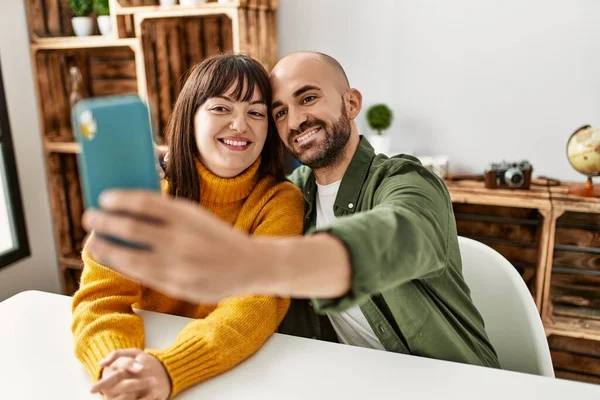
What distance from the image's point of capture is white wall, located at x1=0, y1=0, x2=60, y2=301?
2.37 metres

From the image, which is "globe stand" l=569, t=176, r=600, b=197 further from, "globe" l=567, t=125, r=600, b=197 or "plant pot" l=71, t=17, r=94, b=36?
"plant pot" l=71, t=17, r=94, b=36

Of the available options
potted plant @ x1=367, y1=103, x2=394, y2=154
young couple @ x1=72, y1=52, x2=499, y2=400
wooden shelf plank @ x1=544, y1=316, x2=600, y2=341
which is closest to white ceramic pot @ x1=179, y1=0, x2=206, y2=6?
potted plant @ x1=367, y1=103, x2=394, y2=154

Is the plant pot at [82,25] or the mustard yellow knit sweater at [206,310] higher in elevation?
the plant pot at [82,25]

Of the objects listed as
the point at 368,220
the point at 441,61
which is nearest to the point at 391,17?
the point at 441,61

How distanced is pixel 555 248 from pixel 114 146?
1799mm

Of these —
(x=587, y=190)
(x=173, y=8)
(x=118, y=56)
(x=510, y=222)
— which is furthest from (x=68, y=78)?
(x=587, y=190)

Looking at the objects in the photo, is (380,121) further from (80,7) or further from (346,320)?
(80,7)

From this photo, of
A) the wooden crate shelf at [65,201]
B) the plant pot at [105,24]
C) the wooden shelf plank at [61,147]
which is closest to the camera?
the plant pot at [105,24]

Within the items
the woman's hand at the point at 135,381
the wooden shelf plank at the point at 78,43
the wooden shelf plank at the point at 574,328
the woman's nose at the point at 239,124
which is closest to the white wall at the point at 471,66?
the wooden shelf plank at the point at 574,328

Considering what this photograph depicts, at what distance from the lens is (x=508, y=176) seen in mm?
1935

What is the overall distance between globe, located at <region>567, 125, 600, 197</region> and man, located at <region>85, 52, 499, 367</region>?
965mm

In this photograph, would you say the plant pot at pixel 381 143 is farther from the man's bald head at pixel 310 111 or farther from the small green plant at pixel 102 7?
the small green plant at pixel 102 7

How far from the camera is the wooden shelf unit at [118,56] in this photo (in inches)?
86.4

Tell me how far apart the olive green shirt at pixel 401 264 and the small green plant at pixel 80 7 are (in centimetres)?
162
